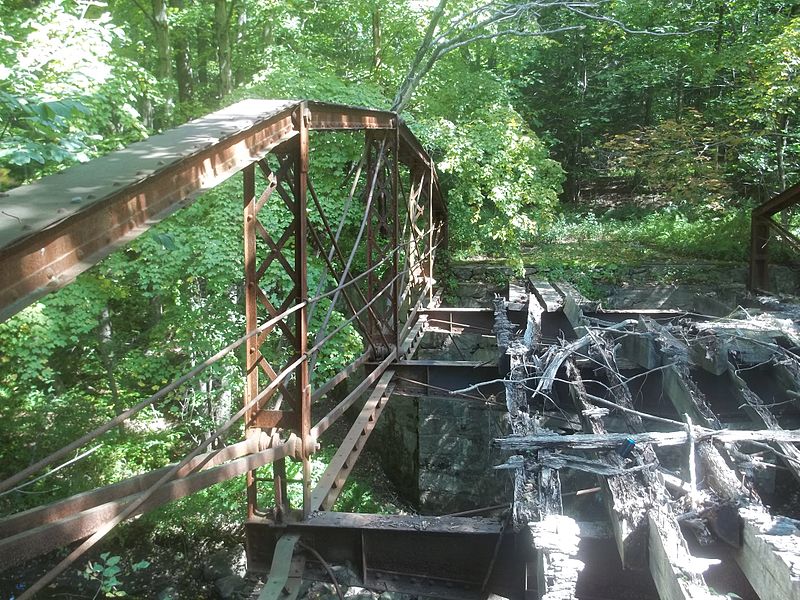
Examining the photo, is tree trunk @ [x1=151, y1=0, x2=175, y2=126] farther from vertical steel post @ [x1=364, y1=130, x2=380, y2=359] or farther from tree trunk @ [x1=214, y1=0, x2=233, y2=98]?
vertical steel post @ [x1=364, y1=130, x2=380, y2=359]

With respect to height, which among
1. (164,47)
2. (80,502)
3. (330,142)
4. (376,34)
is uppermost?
(376,34)

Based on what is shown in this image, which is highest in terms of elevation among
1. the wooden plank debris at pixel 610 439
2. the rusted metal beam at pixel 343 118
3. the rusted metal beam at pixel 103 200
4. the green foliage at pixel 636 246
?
the rusted metal beam at pixel 343 118

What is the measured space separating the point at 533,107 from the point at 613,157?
341cm

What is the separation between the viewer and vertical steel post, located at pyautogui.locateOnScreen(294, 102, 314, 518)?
346 cm

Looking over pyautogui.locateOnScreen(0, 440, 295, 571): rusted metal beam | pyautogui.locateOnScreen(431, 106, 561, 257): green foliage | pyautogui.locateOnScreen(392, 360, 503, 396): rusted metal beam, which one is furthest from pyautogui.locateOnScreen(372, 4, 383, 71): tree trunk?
pyautogui.locateOnScreen(0, 440, 295, 571): rusted metal beam

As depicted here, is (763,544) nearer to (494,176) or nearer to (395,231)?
(395,231)

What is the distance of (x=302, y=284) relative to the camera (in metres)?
3.57

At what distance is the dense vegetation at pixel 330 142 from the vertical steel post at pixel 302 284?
122 cm

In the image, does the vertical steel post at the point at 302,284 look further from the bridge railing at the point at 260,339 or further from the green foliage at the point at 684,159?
the green foliage at the point at 684,159

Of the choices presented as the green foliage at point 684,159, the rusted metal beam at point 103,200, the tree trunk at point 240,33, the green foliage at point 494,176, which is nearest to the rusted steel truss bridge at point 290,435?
the rusted metal beam at point 103,200

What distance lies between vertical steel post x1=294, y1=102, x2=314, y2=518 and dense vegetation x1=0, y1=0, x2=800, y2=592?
1.22 meters

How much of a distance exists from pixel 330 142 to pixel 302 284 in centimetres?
591

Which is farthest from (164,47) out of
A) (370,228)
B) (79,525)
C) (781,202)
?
(781,202)

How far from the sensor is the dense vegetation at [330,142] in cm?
746
